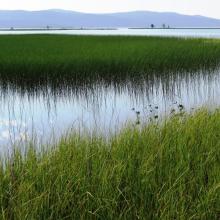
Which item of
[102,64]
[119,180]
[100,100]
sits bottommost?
[100,100]

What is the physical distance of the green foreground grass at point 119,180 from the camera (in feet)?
15.4

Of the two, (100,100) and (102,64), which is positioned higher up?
(102,64)

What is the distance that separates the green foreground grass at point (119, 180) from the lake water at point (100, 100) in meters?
3.46

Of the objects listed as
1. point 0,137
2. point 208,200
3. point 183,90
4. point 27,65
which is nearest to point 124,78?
point 183,90

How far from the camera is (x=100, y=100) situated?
12836 millimetres

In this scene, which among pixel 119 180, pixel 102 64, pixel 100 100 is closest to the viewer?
pixel 119 180

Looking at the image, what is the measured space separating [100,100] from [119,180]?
25.2 feet

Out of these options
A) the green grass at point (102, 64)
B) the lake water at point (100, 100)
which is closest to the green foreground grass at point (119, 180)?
the lake water at point (100, 100)

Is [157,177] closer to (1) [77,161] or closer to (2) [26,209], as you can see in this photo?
(1) [77,161]

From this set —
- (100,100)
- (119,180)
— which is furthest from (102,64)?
(119,180)

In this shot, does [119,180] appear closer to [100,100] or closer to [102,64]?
[100,100]

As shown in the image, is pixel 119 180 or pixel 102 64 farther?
pixel 102 64

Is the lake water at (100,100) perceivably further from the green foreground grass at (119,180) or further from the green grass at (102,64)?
the green foreground grass at (119,180)

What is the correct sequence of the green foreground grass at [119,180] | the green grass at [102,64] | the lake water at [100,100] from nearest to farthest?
1. the green foreground grass at [119,180]
2. the lake water at [100,100]
3. the green grass at [102,64]
